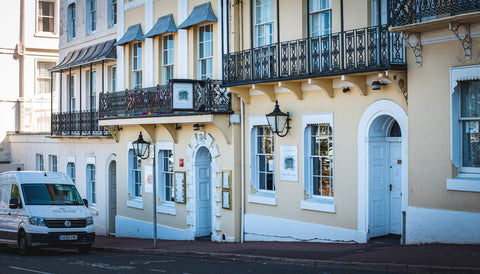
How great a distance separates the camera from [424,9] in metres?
13.2

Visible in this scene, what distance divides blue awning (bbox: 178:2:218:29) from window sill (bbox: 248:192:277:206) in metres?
5.59

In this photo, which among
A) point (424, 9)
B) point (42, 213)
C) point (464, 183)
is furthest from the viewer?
point (42, 213)

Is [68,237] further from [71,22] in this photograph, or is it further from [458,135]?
[71,22]

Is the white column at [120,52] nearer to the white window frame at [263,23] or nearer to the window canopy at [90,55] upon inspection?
the window canopy at [90,55]

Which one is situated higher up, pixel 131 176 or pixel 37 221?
pixel 131 176

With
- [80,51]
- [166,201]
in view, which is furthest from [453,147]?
[80,51]

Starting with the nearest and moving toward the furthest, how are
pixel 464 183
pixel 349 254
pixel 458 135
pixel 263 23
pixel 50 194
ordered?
pixel 464 183 < pixel 458 135 < pixel 349 254 < pixel 263 23 < pixel 50 194

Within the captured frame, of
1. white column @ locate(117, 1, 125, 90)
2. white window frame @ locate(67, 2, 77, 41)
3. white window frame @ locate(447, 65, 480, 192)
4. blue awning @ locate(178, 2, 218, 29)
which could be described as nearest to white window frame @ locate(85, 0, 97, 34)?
white window frame @ locate(67, 2, 77, 41)

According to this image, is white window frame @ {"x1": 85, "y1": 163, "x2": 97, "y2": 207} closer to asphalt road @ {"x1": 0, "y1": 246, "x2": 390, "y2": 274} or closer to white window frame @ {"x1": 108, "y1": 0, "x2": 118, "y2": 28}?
white window frame @ {"x1": 108, "y1": 0, "x2": 118, "y2": 28}

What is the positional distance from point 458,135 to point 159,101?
10.8 m

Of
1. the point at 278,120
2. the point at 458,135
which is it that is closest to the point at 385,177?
the point at 458,135

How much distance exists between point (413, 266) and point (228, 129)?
9379 mm

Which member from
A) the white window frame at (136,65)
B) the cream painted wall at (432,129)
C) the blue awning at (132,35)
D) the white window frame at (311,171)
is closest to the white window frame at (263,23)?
the white window frame at (311,171)

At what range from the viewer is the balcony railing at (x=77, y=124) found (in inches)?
1080
